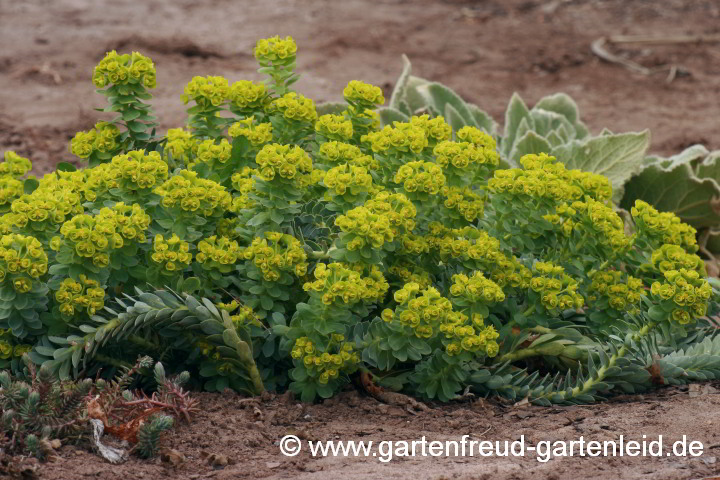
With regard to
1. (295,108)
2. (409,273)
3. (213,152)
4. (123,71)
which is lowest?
(409,273)

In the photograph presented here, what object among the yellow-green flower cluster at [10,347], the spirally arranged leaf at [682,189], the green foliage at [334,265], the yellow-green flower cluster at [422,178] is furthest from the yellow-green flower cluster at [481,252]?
the spirally arranged leaf at [682,189]

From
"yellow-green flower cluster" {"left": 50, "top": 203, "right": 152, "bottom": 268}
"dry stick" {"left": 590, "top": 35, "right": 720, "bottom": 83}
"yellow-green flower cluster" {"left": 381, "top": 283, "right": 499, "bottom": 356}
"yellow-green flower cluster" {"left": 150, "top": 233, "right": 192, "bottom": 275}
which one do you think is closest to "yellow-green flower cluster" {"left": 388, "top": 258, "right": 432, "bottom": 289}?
"yellow-green flower cluster" {"left": 381, "top": 283, "right": 499, "bottom": 356}

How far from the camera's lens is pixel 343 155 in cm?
305

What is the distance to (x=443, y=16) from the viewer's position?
896 centimetres

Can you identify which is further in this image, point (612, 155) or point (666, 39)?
point (666, 39)

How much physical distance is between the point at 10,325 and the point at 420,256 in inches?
48.0

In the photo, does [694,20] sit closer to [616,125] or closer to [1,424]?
[616,125]

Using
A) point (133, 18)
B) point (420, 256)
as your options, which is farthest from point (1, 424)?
point (133, 18)

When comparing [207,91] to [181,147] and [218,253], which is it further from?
[218,253]

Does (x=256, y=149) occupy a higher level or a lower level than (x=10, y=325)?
higher

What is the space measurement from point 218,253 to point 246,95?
605mm

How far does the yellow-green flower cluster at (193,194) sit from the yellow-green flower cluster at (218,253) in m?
0.09

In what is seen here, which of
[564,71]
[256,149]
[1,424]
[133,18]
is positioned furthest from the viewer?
[133,18]

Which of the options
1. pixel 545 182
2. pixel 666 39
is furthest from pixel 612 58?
pixel 545 182
